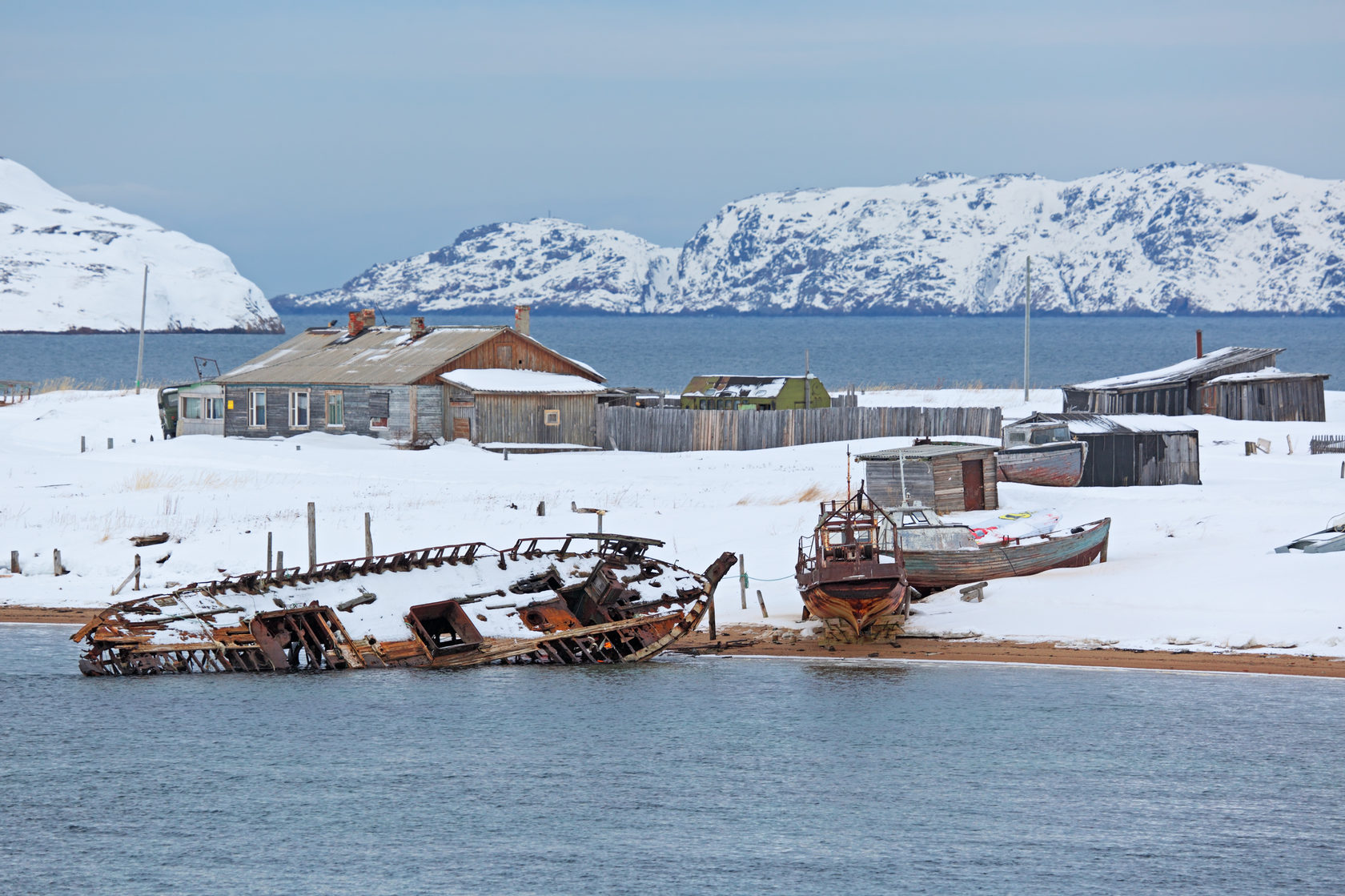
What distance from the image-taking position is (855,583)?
94.9 ft

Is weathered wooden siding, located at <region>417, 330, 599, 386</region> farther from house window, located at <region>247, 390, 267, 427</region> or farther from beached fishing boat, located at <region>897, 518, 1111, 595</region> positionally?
beached fishing boat, located at <region>897, 518, 1111, 595</region>

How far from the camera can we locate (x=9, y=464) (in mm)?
50906

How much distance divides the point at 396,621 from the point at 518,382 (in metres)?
28.5

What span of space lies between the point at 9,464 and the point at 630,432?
22.6 meters

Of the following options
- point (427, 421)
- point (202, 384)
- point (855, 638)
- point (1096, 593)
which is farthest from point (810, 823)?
point (202, 384)

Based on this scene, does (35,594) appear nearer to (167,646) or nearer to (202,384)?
(167,646)

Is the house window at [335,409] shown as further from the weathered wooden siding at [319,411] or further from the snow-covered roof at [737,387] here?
the snow-covered roof at [737,387]

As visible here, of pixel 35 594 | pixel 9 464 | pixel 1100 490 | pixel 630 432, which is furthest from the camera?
pixel 630 432

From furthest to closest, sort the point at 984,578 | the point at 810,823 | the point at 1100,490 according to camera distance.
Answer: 1. the point at 1100,490
2. the point at 984,578
3. the point at 810,823

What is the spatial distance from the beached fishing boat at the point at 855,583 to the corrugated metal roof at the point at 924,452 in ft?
26.0

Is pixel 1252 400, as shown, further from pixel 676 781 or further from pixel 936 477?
pixel 676 781

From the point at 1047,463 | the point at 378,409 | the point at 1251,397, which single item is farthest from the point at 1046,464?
the point at 378,409

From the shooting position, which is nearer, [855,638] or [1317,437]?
[855,638]

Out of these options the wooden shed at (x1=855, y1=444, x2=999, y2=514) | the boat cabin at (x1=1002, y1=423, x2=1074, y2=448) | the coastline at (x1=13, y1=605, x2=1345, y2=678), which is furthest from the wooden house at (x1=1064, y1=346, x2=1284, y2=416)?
the coastline at (x1=13, y1=605, x2=1345, y2=678)
